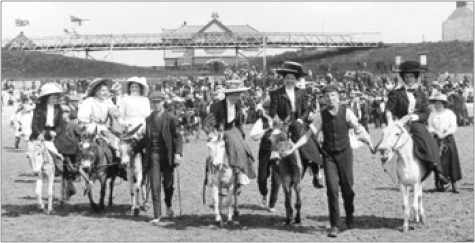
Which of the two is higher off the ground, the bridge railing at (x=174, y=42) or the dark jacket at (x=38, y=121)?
the bridge railing at (x=174, y=42)

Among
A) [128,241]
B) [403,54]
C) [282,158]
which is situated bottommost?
[128,241]

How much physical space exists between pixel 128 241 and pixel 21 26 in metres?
62.7

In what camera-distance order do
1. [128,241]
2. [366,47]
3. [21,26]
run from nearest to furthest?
1. [128,241]
2. [21,26]
3. [366,47]

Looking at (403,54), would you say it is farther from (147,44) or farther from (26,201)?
(26,201)

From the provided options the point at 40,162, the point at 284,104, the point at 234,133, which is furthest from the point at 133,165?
the point at 284,104

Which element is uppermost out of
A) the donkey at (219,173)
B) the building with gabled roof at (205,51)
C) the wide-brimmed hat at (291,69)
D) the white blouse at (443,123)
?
the building with gabled roof at (205,51)

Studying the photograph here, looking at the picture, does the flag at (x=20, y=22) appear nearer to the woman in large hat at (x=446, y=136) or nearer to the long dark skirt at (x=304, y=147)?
the woman in large hat at (x=446, y=136)

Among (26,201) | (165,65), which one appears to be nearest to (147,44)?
(165,65)

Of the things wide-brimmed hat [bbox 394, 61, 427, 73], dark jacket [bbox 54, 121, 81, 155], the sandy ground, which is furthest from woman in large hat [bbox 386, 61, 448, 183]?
dark jacket [bbox 54, 121, 81, 155]

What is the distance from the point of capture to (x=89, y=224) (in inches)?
427

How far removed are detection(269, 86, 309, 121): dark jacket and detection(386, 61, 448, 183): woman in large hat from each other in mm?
1345

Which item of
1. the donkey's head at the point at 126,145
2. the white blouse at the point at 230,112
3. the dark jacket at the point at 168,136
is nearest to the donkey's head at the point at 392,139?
the white blouse at the point at 230,112

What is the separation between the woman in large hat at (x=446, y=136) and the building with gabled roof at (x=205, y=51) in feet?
192

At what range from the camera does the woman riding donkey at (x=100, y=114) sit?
12.1 metres
